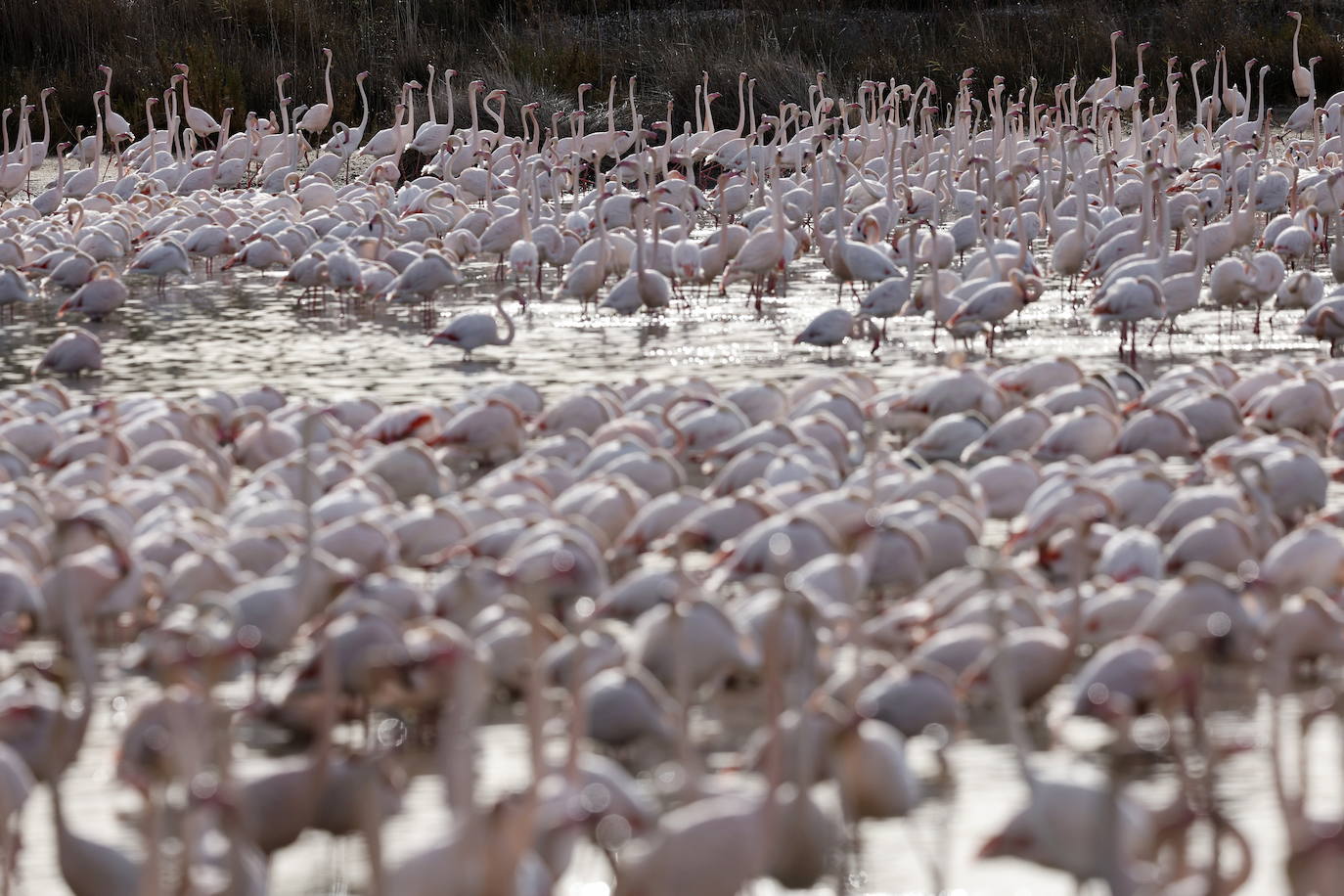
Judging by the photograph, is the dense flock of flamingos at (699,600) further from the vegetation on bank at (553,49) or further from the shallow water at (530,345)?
the vegetation on bank at (553,49)

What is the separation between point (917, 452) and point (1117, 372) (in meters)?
1.29

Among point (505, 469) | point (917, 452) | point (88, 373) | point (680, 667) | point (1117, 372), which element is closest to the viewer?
point (680, 667)

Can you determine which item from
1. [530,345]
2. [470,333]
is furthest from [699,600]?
[530,345]

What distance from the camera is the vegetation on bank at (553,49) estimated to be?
66.9 feet

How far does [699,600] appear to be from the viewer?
434cm

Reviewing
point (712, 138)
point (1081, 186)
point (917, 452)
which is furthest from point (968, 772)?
point (712, 138)

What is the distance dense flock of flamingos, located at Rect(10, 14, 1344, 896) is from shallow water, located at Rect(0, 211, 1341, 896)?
0.10 metres

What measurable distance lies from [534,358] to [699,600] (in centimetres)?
528

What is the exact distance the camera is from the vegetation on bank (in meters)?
20.4

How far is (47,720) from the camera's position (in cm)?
379

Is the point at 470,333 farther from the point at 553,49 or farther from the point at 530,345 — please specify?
the point at 553,49

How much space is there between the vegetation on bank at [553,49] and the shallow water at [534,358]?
781 cm

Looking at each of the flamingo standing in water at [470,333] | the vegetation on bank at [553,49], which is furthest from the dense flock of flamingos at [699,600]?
the vegetation on bank at [553,49]

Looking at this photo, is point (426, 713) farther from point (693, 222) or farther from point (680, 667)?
point (693, 222)
